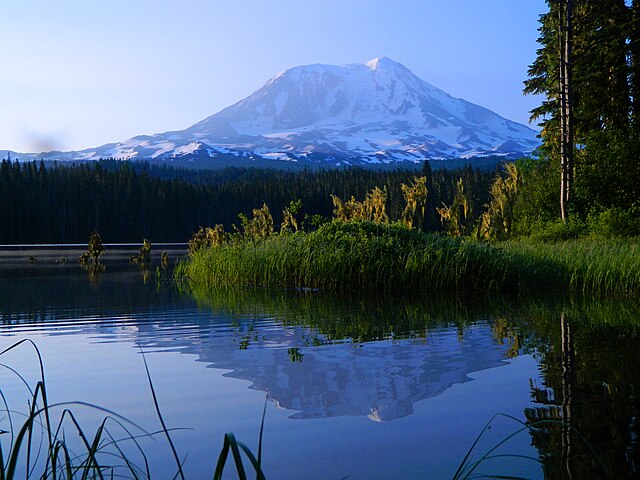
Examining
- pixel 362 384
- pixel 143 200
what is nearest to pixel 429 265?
pixel 362 384

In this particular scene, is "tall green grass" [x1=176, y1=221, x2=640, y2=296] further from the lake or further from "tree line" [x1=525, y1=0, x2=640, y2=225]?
"tree line" [x1=525, y1=0, x2=640, y2=225]

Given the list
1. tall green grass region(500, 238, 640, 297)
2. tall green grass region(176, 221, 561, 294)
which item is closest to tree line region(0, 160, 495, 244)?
tall green grass region(176, 221, 561, 294)

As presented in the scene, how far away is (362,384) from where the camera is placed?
580 centimetres

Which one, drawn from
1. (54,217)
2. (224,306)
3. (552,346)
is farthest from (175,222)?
(552,346)

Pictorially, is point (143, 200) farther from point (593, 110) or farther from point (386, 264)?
point (386, 264)

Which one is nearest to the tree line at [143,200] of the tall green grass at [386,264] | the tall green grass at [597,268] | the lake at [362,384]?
the tall green grass at [386,264]

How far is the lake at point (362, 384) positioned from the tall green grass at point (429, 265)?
3.03m

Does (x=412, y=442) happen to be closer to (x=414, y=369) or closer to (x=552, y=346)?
(x=414, y=369)

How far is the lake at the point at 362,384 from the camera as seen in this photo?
3.93m

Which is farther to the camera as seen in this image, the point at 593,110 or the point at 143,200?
the point at 143,200

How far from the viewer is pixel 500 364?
21.4 feet

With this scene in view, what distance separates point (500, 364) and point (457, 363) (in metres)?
0.39

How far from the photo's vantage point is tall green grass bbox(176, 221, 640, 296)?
48.7 feet

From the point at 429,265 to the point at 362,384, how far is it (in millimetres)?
9940
